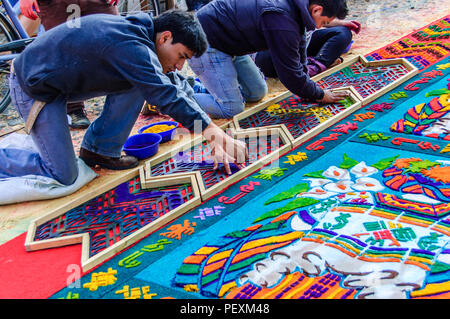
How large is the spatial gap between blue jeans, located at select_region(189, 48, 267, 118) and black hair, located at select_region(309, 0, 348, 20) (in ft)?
2.55

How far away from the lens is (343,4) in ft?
8.13

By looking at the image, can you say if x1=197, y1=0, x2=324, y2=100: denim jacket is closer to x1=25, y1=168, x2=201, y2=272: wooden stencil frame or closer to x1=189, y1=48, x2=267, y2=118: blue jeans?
x1=189, y1=48, x2=267, y2=118: blue jeans

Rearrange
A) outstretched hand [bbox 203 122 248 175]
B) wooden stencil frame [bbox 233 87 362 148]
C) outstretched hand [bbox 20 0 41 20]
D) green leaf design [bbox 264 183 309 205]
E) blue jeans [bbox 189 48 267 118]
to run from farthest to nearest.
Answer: blue jeans [bbox 189 48 267 118] < outstretched hand [bbox 20 0 41 20] < wooden stencil frame [bbox 233 87 362 148] < outstretched hand [bbox 203 122 248 175] < green leaf design [bbox 264 183 309 205]

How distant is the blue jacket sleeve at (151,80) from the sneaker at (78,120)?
4.40ft

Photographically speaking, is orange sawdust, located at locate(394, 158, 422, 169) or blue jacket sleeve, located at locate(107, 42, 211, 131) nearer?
blue jacket sleeve, located at locate(107, 42, 211, 131)

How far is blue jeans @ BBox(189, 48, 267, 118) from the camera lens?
9.96ft

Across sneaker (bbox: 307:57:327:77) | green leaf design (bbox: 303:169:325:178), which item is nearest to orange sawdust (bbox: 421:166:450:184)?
green leaf design (bbox: 303:169:325:178)

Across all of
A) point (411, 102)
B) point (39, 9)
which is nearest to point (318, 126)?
point (411, 102)

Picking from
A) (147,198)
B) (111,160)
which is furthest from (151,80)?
(111,160)

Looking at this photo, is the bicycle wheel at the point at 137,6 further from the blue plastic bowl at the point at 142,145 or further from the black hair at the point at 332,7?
the black hair at the point at 332,7

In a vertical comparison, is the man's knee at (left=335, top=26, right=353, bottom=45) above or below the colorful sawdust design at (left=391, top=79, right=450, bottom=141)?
above

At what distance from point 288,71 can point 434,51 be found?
1735 mm

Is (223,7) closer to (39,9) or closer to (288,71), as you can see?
(288,71)

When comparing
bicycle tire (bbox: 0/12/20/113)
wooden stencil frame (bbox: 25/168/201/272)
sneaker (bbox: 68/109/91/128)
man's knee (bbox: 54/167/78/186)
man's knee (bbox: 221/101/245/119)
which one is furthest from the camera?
bicycle tire (bbox: 0/12/20/113)
